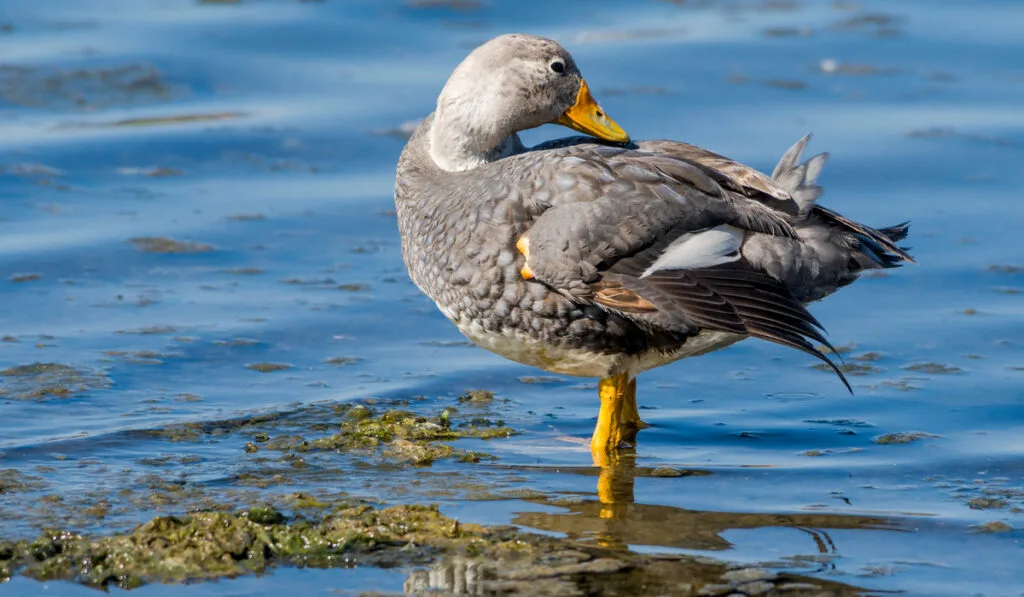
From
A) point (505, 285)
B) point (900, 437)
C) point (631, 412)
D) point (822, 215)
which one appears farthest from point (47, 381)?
point (900, 437)

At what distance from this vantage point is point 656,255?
6.32 meters

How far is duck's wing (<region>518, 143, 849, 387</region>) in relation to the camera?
618 centimetres

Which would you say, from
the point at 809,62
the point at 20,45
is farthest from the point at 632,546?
the point at 20,45

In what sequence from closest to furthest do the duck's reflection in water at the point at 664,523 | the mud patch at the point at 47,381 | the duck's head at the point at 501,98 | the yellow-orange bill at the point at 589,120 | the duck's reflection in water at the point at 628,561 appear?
the duck's reflection in water at the point at 628,561, the duck's reflection in water at the point at 664,523, the duck's head at the point at 501,98, the yellow-orange bill at the point at 589,120, the mud patch at the point at 47,381

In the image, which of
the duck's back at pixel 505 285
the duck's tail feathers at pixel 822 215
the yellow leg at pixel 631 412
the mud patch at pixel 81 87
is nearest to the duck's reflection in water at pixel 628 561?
the duck's back at pixel 505 285

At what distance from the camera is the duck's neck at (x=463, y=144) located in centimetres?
716

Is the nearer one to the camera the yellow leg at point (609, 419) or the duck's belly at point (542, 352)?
the duck's belly at point (542, 352)

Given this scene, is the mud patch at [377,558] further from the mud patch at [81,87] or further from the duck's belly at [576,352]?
the mud patch at [81,87]

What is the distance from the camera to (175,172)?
36.8 feet

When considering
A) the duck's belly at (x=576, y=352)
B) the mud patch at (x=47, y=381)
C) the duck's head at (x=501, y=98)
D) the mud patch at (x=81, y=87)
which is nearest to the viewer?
the duck's belly at (x=576, y=352)

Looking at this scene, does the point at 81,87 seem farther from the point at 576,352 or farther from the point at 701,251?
the point at 701,251

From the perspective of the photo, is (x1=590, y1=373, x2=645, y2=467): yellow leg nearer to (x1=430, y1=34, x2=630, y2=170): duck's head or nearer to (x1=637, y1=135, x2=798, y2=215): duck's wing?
(x1=637, y1=135, x2=798, y2=215): duck's wing

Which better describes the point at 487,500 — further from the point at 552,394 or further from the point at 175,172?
the point at 175,172

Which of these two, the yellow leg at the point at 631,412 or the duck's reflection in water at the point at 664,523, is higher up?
the yellow leg at the point at 631,412
